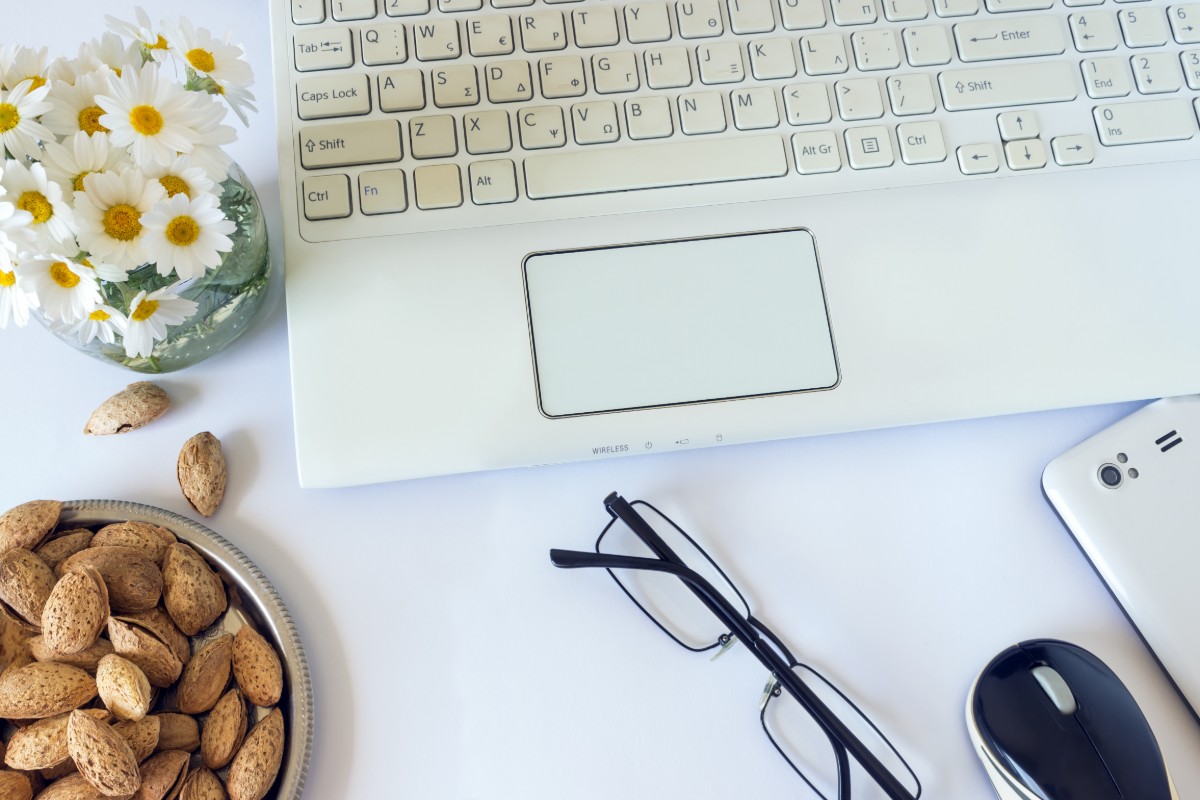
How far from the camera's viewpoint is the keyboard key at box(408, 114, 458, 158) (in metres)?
0.42

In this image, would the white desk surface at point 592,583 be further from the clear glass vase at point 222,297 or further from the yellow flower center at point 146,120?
the yellow flower center at point 146,120

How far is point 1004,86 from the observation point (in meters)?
0.45

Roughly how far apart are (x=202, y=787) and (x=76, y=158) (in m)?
0.26

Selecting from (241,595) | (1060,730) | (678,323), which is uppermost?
(678,323)

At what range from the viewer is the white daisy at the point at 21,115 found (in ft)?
1.00

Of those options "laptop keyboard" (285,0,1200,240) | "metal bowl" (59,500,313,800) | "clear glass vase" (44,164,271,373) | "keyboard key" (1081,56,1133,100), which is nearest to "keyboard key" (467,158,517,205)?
"laptop keyboard" (285,0,1200,240)

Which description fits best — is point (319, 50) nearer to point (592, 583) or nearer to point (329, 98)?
point (329, 98)

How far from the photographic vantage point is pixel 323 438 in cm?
41

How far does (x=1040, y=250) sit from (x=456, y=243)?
0.99 feet

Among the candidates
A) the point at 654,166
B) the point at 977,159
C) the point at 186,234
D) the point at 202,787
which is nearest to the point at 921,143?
the point at 977,159

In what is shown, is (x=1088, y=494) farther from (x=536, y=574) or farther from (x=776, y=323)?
(x=536, y=574)

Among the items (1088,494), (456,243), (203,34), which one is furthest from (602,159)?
(1088,494)

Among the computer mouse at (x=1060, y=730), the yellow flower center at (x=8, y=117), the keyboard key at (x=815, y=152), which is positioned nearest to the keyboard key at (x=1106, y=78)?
the keyboard key at (x=815, y=152)

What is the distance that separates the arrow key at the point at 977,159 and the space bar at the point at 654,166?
9 centimetres
